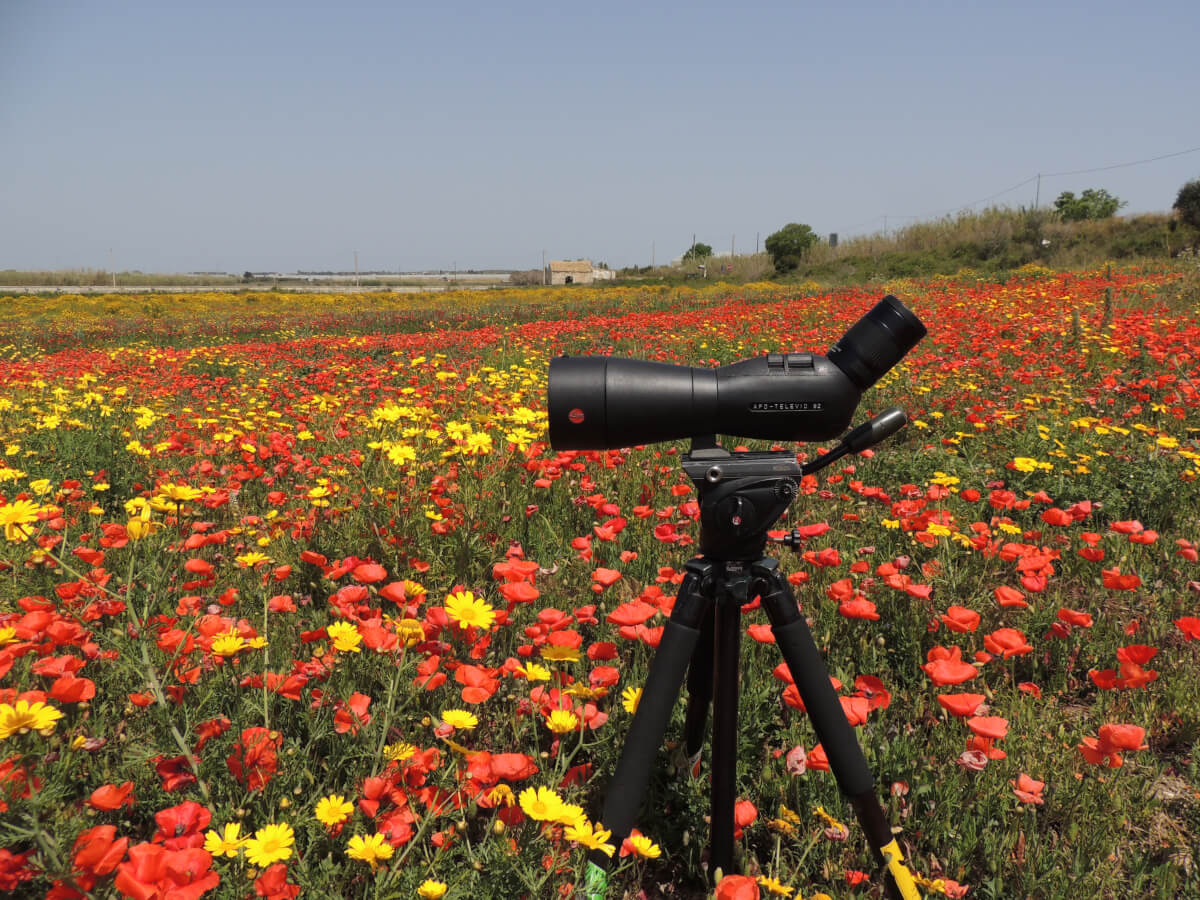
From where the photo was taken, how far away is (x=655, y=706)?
0.98m

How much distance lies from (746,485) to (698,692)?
1.67 feet

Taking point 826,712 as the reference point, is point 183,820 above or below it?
below

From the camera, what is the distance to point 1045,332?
252 inches

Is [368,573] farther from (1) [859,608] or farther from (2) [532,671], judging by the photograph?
(1) [859,608]

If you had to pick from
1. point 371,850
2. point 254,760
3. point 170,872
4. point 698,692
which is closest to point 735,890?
point 698,692

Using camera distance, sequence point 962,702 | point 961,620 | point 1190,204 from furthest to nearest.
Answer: point 1190,204, point 961,620, point 962,702

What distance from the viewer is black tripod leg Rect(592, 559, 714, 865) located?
99cm

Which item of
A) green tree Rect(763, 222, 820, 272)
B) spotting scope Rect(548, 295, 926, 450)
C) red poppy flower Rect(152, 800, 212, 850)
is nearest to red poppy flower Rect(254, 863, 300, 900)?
red poppy flower Rect(152, 800, 212, 850)

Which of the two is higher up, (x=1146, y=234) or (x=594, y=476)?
(x=1146, y=234)

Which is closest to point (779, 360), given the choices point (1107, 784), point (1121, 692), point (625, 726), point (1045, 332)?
point (625, 726)

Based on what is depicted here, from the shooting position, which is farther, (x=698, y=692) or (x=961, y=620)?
(x=961, y=620)

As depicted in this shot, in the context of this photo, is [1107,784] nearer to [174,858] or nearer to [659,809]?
[659,809]

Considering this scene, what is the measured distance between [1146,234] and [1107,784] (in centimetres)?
2569

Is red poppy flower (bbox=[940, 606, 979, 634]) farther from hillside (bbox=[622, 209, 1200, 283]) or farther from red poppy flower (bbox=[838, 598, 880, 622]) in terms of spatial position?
hillside (bbox=[622, 209, 1200, 283])
